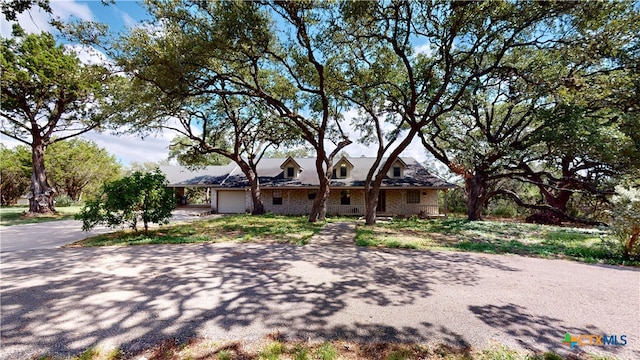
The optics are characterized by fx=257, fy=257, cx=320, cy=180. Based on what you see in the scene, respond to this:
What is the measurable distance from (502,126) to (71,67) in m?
26.7

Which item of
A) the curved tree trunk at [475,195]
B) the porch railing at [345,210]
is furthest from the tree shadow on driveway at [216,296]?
the porch railing at [345,210]

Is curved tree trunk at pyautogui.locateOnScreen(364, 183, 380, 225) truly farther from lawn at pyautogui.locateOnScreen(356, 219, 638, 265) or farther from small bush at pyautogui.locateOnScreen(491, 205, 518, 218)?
small bush at pyautogui.locateOnScreen(491, 205, 518, 218)

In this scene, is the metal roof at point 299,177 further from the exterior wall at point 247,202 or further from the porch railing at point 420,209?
the porch railing at point 420,209

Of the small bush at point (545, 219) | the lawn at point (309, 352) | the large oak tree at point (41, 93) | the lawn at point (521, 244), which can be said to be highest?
the large oak tree at point (41, 93)

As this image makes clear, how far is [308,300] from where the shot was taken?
13.5 ft

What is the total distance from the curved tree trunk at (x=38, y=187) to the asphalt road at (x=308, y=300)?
45.7 feet

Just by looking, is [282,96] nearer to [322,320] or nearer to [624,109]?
[322,320]

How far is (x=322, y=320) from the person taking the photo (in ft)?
11.4

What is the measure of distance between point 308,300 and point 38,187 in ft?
72.7

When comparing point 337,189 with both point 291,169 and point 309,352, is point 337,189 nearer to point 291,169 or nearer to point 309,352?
point 291,169

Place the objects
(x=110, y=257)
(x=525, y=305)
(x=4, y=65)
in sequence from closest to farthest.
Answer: (x=525, y=305), (x=110, y=257), (x=4, y=65)

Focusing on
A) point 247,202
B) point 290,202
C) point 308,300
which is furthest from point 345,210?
point 308,300

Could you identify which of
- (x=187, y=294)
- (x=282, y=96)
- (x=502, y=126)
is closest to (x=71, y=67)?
(x=282, y=96)

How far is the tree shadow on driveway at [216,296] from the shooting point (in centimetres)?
317
